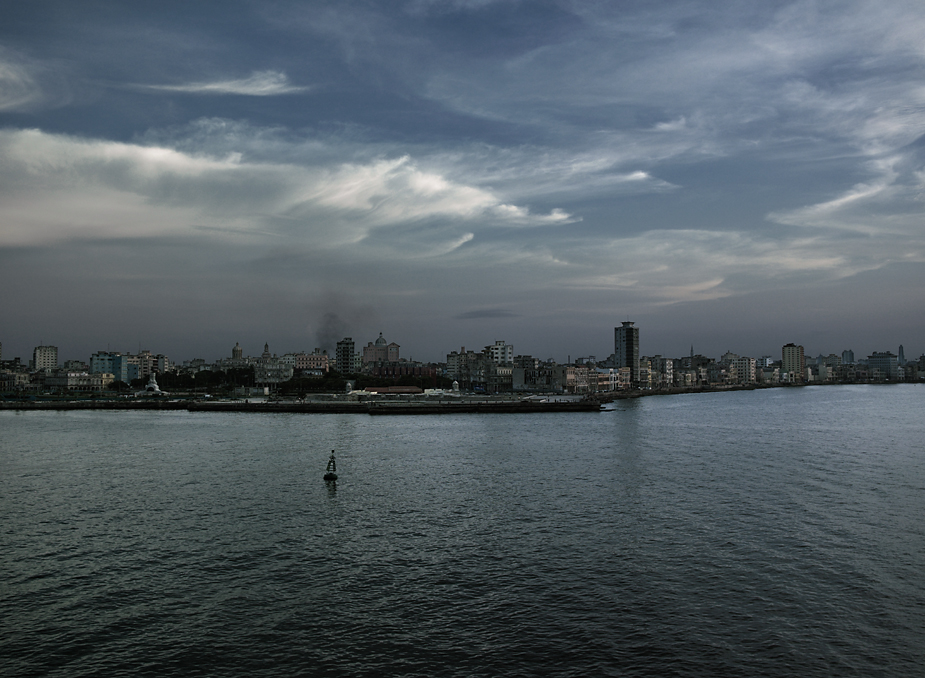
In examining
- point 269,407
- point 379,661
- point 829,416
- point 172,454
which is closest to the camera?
point 379,661

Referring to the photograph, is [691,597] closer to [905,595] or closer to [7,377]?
[905,595]

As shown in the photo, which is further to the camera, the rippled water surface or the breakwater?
the breakwater

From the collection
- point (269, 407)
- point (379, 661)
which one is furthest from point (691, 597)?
point (269, 407)

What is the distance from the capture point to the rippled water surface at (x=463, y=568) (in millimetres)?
13180

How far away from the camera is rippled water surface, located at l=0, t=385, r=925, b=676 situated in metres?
13.2

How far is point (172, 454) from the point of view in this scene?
42.2 meters

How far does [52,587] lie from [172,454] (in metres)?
27.1

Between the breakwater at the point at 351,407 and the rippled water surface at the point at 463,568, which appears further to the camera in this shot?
the breakwater at the point at 351,407

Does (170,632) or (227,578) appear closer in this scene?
(170,632)

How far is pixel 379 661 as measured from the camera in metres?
12.8

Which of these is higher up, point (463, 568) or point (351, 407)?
point (351, 407)

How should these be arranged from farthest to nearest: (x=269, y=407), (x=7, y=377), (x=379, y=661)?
(x=7, y=377), (x=269, y=407), (x=379, y=661)

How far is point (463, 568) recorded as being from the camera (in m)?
18.0

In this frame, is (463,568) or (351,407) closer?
(463,568)
